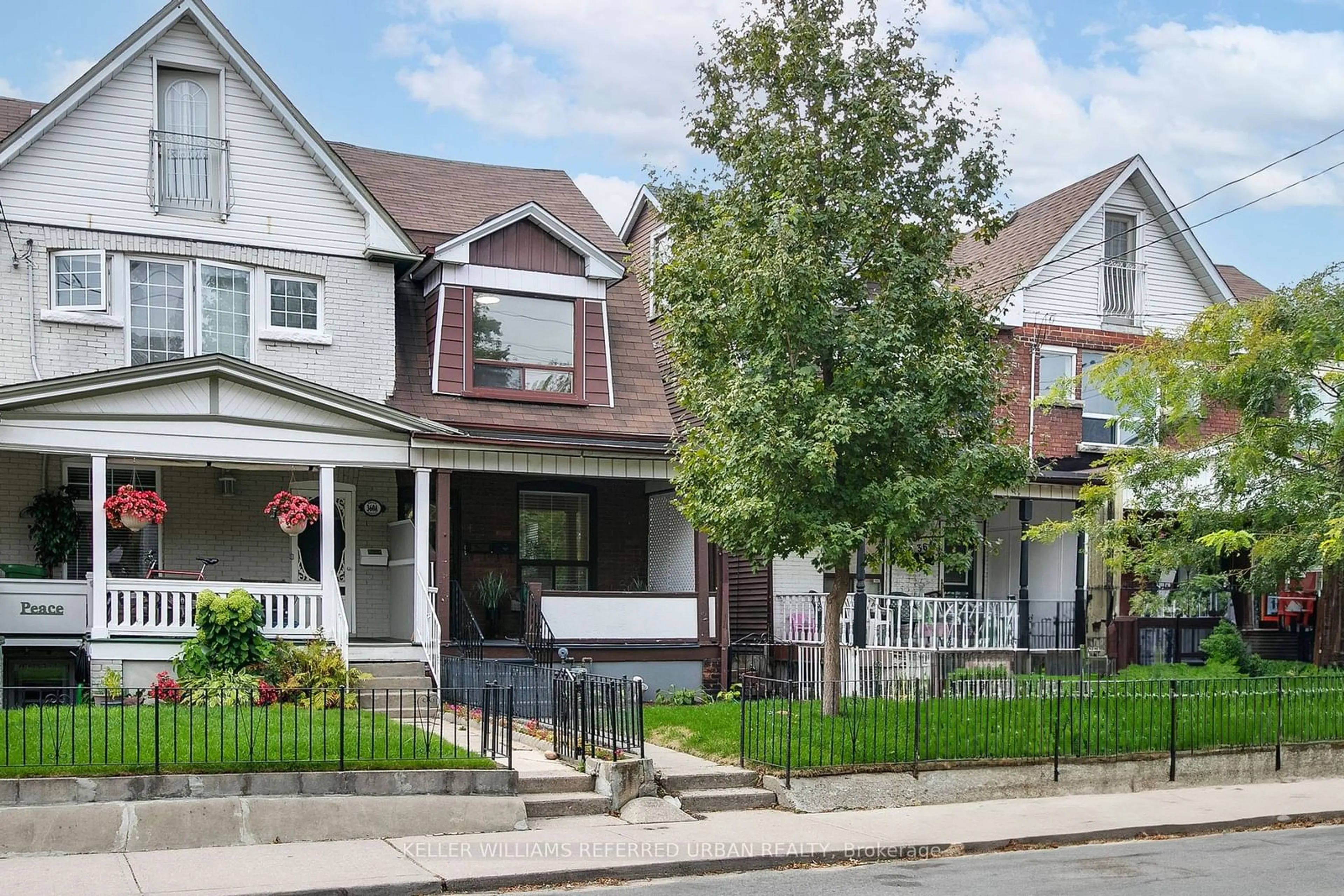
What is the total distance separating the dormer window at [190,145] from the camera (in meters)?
19.5

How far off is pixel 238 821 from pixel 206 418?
25.9ft

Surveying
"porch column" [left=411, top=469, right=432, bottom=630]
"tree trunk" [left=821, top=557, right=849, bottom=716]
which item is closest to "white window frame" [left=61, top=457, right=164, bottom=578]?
"porch column" [left=411, top=469, right=432, bottom=630]

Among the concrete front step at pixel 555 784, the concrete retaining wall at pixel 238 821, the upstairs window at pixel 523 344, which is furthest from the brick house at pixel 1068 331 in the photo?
the concrete retaining wall at pixel 238 821

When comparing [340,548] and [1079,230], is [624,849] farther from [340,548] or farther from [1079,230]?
[1079,230]

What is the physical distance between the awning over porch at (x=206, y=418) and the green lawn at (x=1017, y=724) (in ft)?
17.8

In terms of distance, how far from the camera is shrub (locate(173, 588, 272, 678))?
16406 millimetres

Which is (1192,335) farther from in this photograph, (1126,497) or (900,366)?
(900,366)

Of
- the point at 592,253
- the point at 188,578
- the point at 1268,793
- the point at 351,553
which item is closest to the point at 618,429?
the point at 592,253

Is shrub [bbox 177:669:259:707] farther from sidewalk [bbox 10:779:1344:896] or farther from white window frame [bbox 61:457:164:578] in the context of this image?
sidewalk [bbox 10:779:1344:896]

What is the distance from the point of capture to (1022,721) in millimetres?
15172

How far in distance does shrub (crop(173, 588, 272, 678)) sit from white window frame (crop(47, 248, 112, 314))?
15.1ft

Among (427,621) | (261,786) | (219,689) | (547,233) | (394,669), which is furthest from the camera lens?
(547,233)

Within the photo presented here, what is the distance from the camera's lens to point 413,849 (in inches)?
442

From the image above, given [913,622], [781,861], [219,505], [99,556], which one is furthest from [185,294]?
[781,861]
